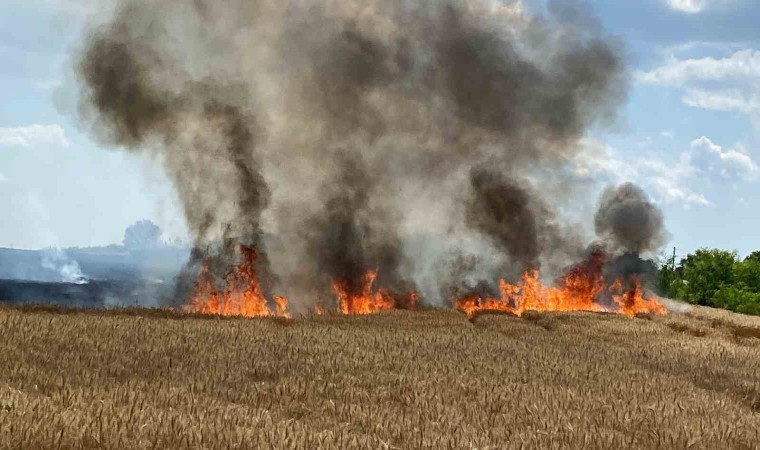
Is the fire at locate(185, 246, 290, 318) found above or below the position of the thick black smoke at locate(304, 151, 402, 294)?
below

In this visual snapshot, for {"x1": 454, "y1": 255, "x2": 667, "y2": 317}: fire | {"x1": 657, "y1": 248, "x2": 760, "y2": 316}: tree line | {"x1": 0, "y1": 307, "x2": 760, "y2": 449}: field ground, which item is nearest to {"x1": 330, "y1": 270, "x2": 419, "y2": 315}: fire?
{"x1": 454, "y1": 255, "x2": 667, "y2": 317}: fire

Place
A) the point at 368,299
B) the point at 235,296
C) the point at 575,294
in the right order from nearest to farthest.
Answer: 1. the point at 235,296
2. the point at 368,299
3. the point at 575,294

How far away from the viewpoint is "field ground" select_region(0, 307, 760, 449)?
8.06 m

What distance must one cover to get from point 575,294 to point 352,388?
3180cm

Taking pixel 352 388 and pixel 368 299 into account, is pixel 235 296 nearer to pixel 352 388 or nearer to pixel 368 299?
Answer: pixel 368 299

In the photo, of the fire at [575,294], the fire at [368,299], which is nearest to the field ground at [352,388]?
the fire at [368,299]

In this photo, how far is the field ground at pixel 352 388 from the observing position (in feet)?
26.5

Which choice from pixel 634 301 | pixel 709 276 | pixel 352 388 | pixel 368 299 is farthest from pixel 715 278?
pixel 352 388

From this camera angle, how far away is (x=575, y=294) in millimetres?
42156

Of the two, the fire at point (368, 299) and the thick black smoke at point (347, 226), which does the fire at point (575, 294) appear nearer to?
the fire at point (368, 299)

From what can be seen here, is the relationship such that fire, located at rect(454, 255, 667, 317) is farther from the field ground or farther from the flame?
the field ground

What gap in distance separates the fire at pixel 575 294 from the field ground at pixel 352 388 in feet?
57.9

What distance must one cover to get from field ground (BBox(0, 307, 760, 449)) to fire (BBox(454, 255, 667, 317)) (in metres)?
17.6

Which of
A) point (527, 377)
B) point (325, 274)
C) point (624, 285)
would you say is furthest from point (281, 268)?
point (527, 377)
